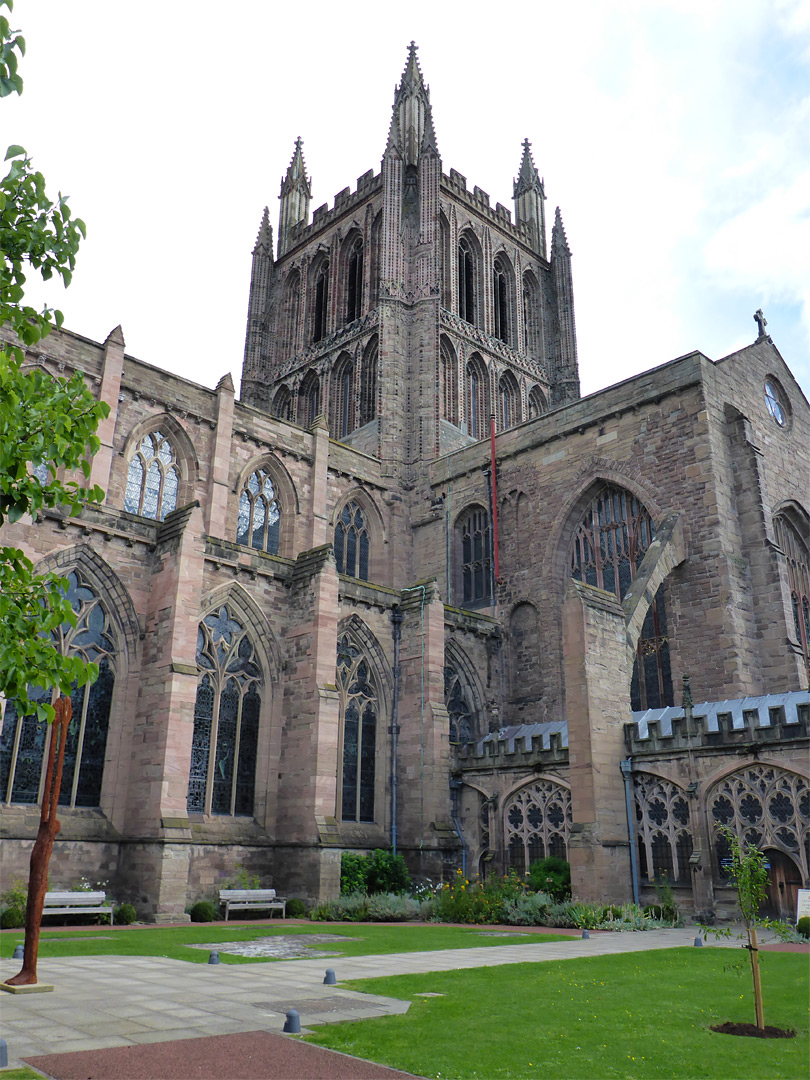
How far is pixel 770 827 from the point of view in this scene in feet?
58.7

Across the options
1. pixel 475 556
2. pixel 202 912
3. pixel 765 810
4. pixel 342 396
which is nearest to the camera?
pixel 765 810

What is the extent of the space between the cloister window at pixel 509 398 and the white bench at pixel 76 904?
32923 millimetres

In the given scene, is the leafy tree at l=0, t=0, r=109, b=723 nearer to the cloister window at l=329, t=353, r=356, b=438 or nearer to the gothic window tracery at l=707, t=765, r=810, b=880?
the gothic window tracery at l=707, t=765, r=810, b=880

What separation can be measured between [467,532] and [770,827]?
1894cm

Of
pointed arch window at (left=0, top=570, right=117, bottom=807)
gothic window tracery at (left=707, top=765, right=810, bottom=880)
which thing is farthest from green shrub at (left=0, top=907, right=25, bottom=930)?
gothic window tracery at (left=707, top=765, right=810, bottom=880)

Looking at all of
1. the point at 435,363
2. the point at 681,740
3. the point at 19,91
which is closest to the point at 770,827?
the point at 681,740

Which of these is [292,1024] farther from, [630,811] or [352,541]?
[352,541]

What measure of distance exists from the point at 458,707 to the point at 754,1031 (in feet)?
71.5

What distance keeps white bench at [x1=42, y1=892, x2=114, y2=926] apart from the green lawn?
32.2 feet

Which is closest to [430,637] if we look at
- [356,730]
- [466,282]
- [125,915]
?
[356,730]

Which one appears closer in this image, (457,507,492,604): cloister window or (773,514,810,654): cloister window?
(773,514,810,654): cloister window

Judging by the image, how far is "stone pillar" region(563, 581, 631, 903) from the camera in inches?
759

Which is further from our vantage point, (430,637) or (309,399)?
(309,399)

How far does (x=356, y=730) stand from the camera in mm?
25688
